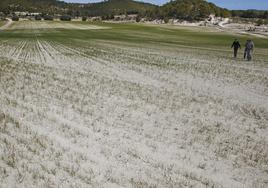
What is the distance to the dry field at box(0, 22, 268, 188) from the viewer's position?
7.36 meters

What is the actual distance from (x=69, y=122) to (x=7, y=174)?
365 cm

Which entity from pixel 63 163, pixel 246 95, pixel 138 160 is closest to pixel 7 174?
pixel 63 163

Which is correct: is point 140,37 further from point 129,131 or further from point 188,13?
point 188,13

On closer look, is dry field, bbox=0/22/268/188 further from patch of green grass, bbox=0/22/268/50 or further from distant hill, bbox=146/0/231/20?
distant hill, bbox=146/0/231/20

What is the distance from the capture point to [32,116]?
1072 cm

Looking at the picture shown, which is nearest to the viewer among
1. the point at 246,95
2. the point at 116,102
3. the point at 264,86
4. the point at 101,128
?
the point at 101,128

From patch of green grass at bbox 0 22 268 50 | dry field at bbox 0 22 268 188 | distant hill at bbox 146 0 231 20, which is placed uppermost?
distant hill at bbox 146 0 231 20

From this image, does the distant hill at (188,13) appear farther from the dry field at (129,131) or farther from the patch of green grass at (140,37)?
the dry field at (129,131)

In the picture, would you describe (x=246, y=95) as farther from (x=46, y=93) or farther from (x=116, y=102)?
(x=46, y=93)

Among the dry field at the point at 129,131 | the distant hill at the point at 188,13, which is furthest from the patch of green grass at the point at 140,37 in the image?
the distant hill at the point at 188,13

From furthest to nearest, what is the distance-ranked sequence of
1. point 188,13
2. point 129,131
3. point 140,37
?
point 188,13, point 140,37, point 129,131

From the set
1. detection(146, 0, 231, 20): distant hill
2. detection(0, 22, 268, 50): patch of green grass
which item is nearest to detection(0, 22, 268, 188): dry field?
detection(0, 22, 268, 50): patch of green grass

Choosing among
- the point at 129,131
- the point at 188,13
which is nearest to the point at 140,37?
the point at 129,131

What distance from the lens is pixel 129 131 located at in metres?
10.1
